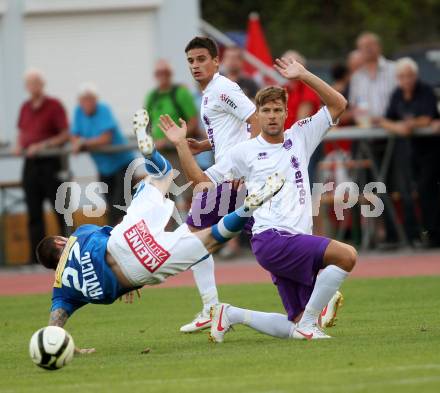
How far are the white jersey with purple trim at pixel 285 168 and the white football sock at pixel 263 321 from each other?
24.5 inches

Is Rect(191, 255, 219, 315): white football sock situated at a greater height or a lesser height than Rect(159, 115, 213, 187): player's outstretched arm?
lesser

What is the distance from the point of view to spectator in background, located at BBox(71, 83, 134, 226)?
18344mm

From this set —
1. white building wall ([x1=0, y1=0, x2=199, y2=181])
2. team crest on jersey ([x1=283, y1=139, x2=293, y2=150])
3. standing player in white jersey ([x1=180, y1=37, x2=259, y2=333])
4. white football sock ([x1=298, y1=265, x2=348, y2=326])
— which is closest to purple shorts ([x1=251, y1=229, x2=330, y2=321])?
white football sock ([x1=298, y1=265, x2=348, y2=326])

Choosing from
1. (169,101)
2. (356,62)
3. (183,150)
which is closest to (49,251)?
(183,150)

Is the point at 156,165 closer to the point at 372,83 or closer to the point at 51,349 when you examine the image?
the point at 51,349

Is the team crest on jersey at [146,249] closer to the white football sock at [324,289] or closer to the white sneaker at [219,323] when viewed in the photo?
the white sneaker at [219,323]

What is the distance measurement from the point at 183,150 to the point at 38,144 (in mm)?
8162

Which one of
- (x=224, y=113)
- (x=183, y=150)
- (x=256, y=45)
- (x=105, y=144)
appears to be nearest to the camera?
(x=183, y=150)

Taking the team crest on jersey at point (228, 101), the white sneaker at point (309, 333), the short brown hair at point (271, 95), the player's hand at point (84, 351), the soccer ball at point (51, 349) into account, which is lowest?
the player's hand at point (84, 351)

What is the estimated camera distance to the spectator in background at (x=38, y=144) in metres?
18.2

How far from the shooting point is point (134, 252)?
963cm

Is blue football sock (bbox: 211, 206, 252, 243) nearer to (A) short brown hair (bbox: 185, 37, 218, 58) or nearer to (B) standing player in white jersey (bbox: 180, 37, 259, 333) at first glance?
(B) standing player in white jersey (bbox: 180, 37, 259, 333)

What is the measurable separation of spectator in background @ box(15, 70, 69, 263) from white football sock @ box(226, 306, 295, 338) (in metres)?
8.46

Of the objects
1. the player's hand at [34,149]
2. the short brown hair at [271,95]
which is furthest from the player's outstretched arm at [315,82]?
the player's hand at [34,149]
